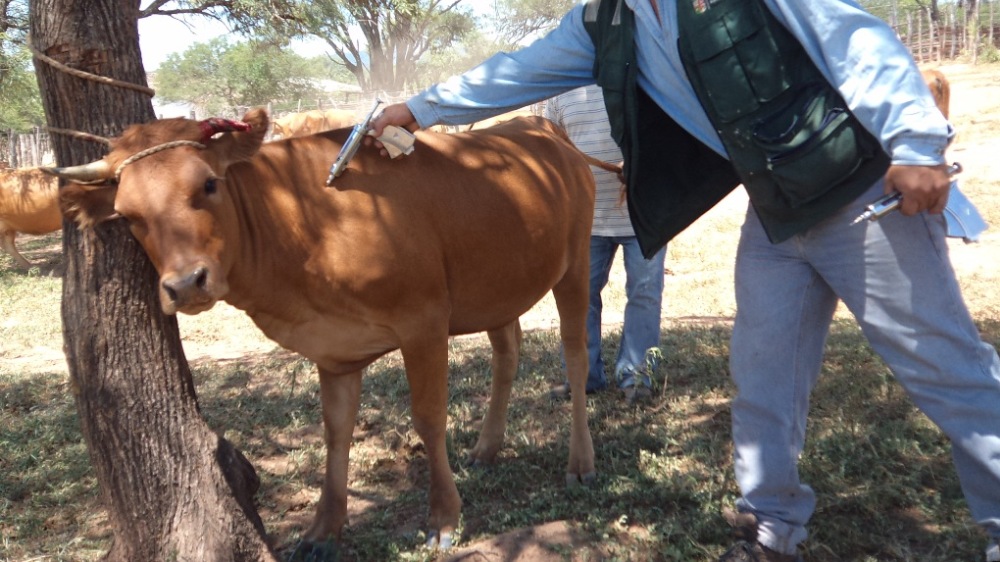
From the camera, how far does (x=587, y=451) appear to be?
4.41 meters

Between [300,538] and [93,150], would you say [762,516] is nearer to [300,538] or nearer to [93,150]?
[300,538]

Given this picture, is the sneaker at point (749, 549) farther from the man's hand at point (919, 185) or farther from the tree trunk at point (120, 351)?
the tree trunk at point (120, 351)

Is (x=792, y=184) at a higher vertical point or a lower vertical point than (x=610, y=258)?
higher

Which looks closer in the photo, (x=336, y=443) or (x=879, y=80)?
(x=879, y=80)

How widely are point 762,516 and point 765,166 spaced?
1183 mm

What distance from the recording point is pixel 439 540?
3.71m

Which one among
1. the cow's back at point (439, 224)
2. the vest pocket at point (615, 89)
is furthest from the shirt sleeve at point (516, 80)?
the cow's back at point (439, 224)

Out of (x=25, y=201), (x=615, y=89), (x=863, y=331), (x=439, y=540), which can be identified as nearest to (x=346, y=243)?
(x=615, y=89)

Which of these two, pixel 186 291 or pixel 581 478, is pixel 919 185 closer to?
pixel 186 291

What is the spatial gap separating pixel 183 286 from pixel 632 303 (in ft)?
10.5

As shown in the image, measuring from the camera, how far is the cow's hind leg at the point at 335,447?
3744mm

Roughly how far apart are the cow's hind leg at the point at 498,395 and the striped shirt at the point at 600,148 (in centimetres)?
93

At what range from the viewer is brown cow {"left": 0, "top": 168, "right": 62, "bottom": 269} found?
43.4 feet

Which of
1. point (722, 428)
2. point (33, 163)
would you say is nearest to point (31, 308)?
point (722, 428)
